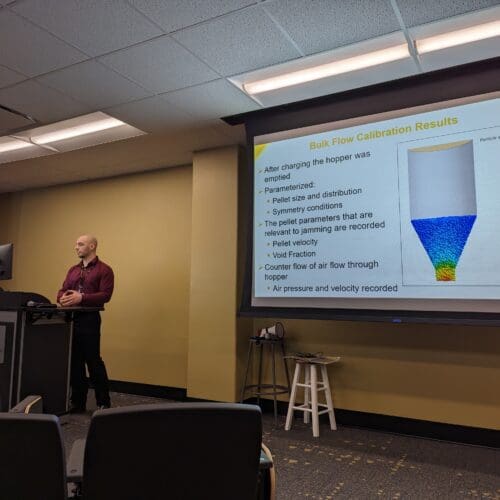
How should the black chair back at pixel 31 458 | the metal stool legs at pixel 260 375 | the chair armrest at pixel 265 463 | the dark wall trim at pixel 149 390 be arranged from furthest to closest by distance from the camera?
1. the dark wall trim at pixel 149 390
2. the metal stool legs at pixel 260 375
3. the chair armrest at pixel 265 463
4. the black chair back at pixel 31 458

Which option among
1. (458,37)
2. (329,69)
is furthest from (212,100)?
(458,37)

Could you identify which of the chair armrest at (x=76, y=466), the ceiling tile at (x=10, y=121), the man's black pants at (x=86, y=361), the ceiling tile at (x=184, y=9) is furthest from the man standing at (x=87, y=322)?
the chair armrest at (x=76, y=466)

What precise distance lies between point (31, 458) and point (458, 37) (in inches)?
103

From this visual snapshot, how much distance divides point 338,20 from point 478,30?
76cm

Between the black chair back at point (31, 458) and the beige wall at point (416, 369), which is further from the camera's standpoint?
the beige wall at point (416, 369)

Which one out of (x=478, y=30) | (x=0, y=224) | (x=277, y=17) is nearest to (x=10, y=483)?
(x=277, y=17)

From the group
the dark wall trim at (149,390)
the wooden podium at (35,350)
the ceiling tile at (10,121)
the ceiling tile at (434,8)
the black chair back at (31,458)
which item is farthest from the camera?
the dark wall trim at (149,390)

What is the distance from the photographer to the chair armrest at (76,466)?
0.88m

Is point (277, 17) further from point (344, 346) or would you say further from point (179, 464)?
point (344, 346)

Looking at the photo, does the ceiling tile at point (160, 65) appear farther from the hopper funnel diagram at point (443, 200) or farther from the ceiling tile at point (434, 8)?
the hopper funnel diagram at point (443, 200)

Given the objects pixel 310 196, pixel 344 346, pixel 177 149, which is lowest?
pixel 344 346

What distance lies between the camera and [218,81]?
2.74 meters

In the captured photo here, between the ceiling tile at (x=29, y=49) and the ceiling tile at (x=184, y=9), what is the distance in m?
0.60

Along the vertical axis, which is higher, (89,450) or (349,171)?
(349,171)
